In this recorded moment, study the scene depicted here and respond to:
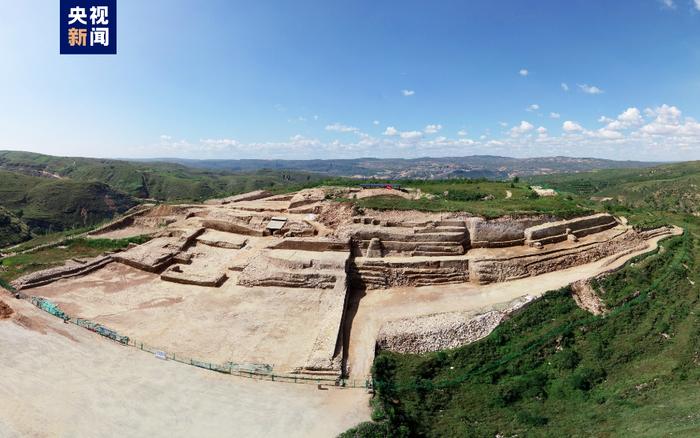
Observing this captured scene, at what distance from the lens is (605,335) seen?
1673 cm

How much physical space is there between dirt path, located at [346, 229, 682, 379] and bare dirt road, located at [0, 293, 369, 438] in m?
4.40

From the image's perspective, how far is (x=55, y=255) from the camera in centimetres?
2539

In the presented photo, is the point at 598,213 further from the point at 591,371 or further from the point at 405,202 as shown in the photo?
the point at 591,371

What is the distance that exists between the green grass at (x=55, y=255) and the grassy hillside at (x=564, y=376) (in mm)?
22279

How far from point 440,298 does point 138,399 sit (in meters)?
14.5

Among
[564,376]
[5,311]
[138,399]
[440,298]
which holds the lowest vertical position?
[564,376]

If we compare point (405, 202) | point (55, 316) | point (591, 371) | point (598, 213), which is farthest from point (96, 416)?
point (598, 213)

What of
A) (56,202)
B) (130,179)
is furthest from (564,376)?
(130,179)

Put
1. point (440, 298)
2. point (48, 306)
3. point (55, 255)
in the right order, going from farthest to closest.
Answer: point (55, 255)
point (440, 298)
point (48, 306)

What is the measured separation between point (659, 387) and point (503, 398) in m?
5.95

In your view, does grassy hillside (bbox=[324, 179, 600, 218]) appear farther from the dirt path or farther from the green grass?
the green grass

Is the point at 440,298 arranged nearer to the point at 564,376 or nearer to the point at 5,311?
the point at 564,376

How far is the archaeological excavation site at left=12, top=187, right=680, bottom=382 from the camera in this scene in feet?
52.1

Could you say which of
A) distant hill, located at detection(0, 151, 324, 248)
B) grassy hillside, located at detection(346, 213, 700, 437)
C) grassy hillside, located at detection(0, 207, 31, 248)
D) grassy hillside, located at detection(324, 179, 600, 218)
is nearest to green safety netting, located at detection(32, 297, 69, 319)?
grassy hillside, located at detection(346, 213, 700, 437)
